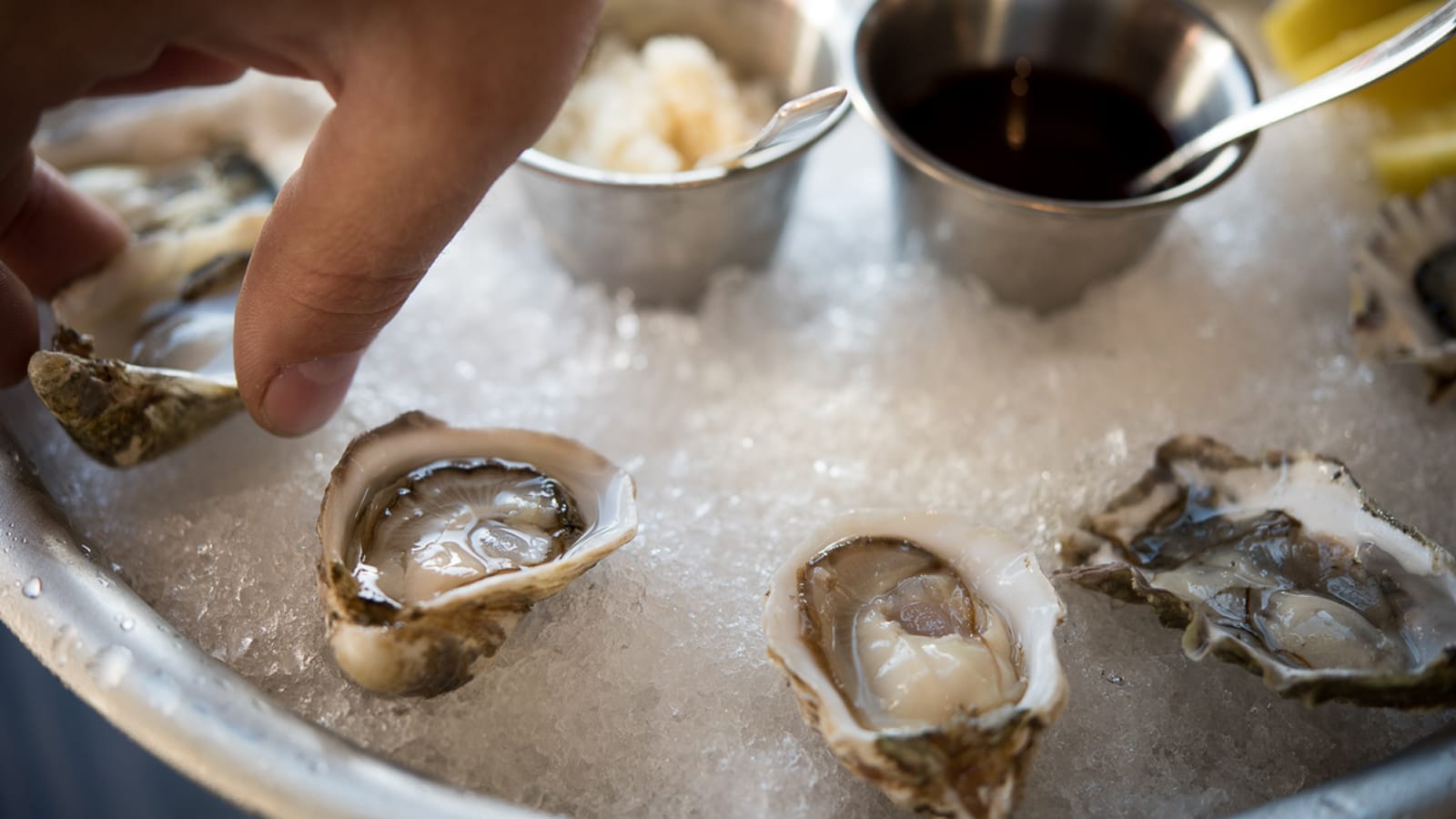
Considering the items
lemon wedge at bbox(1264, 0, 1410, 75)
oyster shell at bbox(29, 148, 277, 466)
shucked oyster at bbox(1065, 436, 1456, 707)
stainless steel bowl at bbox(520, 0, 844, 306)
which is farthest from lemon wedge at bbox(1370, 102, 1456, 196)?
oyster shell at bbox(29, 148, 277, 466)

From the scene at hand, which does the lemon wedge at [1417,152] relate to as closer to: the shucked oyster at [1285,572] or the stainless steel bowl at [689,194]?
the shucked oyster at [1285,572]

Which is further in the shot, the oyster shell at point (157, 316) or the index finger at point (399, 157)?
the oyster shell at point (157, 316)

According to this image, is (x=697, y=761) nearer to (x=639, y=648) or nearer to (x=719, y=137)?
(x=639, y=648)

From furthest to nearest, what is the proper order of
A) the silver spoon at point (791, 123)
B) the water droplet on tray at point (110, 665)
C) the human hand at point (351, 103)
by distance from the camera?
the silver spoon at point (791, 123) < the water droplet on tray at point (110, 665) < the human hand at point (351, 103)

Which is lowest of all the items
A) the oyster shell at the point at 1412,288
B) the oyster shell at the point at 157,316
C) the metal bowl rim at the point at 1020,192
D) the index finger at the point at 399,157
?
the oyster shell at the point at 157,316

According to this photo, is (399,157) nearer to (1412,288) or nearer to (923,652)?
(923,652)

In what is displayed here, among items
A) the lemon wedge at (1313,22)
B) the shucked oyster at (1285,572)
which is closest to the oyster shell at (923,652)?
the shucked oyster at (1285,572)

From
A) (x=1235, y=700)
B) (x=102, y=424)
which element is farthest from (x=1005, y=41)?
(x=102, y=424)
